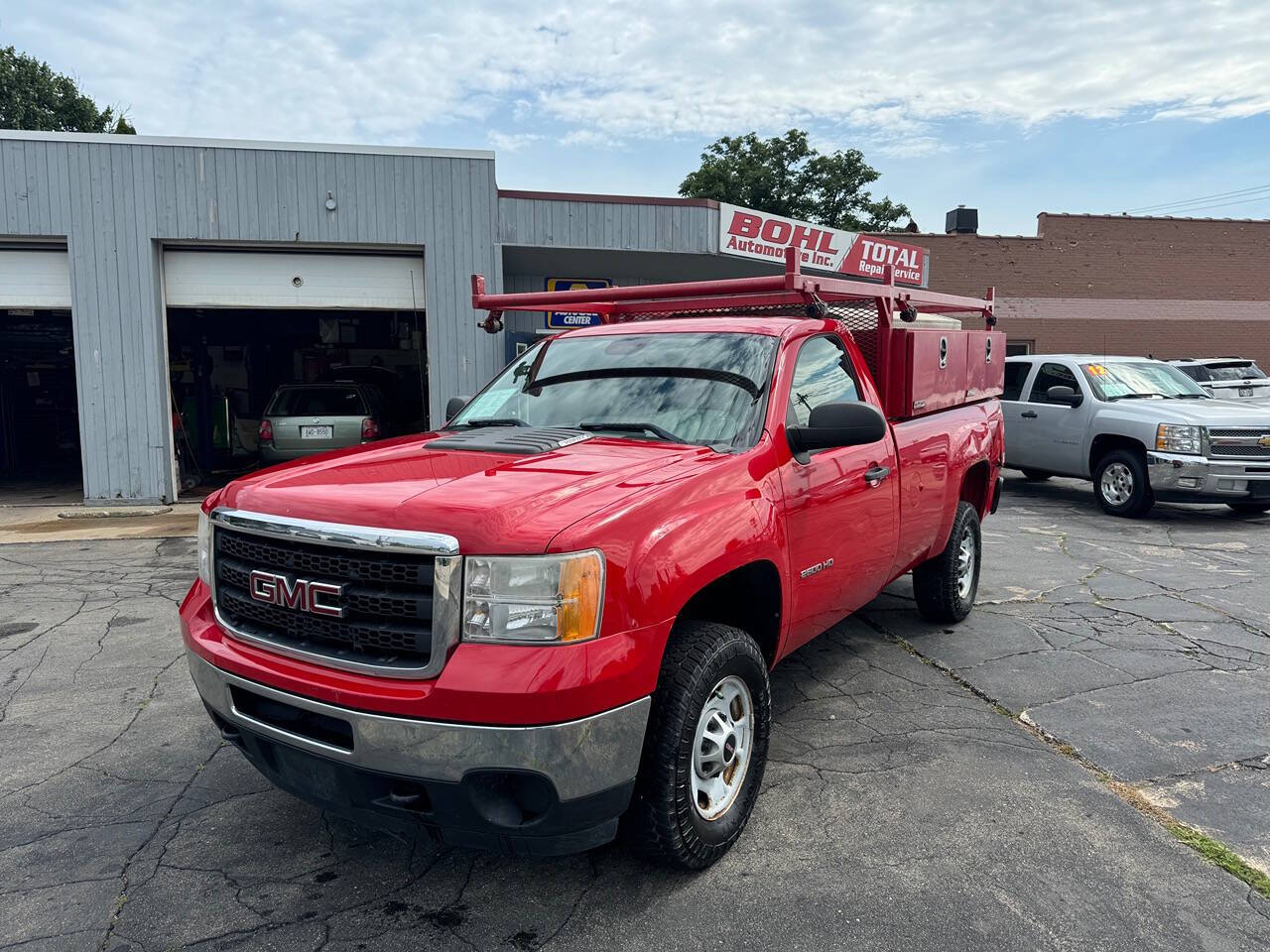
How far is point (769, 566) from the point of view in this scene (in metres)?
3.34

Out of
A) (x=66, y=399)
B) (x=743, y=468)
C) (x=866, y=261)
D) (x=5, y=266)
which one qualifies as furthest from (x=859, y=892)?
(x=66, y=399)

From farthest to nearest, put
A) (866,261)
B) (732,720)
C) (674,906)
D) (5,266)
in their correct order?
(866,261), (5,266), (732,720), (674,906)

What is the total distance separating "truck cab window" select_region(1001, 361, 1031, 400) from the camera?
1219 centimetres

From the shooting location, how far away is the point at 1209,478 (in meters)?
9.63

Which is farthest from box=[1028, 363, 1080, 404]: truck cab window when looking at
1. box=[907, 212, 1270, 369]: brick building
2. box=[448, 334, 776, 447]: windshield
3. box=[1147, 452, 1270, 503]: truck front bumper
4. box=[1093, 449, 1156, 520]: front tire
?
box=[907, 212, 1270, 369]: brick building

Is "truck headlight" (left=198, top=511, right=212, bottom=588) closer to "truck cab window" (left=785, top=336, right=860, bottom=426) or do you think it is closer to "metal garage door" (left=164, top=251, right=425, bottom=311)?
"truck cab window" (left=785, top=336, right=860, bottom=426)

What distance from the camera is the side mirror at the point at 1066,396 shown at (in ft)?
36.3

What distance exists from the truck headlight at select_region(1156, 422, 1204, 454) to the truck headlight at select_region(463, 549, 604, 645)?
31.8 ft

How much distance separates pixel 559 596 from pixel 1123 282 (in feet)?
89.9

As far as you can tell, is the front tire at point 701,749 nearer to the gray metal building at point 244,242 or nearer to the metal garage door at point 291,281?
the gray metal building at point 244,242

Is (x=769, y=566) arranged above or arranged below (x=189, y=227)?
below

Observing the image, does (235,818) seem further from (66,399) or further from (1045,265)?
(1045,265)

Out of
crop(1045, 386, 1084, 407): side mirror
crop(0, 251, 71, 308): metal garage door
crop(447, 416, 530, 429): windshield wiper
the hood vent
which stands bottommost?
crop(1045, 386, 1084, 407): side mirror

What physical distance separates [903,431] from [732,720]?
2270mm
